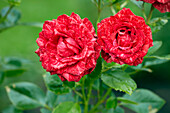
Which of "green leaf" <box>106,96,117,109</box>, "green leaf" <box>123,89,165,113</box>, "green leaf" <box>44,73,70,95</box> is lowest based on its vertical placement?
Result: "green leaf" <box>123,89,165,113</box>

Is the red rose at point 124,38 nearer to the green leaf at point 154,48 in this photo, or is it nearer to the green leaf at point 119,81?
the green leaf at point 119,81

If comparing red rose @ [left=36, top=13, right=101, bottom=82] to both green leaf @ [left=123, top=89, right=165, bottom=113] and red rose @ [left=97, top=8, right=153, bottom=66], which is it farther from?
green leaf @ [left=123, top=89, right=165, bottom=113]

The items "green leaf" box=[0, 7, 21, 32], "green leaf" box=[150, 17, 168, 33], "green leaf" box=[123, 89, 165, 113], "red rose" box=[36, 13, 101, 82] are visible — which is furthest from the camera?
"green leaf" box=[0, 7, 21, 32]

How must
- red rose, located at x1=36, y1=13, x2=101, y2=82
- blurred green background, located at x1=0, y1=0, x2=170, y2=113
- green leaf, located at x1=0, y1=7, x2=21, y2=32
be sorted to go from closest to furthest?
red rose, located at x1=36, y1=13, x2=101, y2=82 < green leaf, located at x1=0, y1=7, x2=21, y2=32 < blurred green background, located at x1=0, y1=0, x2=170, y2=113

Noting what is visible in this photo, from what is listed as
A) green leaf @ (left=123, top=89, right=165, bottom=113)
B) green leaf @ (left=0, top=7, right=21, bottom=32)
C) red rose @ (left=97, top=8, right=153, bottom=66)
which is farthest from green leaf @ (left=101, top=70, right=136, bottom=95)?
green leaf @ (left=0, top=7, right=21, bottom=32)

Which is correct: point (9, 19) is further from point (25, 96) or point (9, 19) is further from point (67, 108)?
point (67, 108)

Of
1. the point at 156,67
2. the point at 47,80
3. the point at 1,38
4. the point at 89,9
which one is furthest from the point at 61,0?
the point at 47,80

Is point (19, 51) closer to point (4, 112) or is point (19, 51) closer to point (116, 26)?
point (4, 112)

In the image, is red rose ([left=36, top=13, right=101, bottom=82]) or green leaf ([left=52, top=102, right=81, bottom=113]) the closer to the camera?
red rose ([left=36, top=13, right=101, bottom=82])
